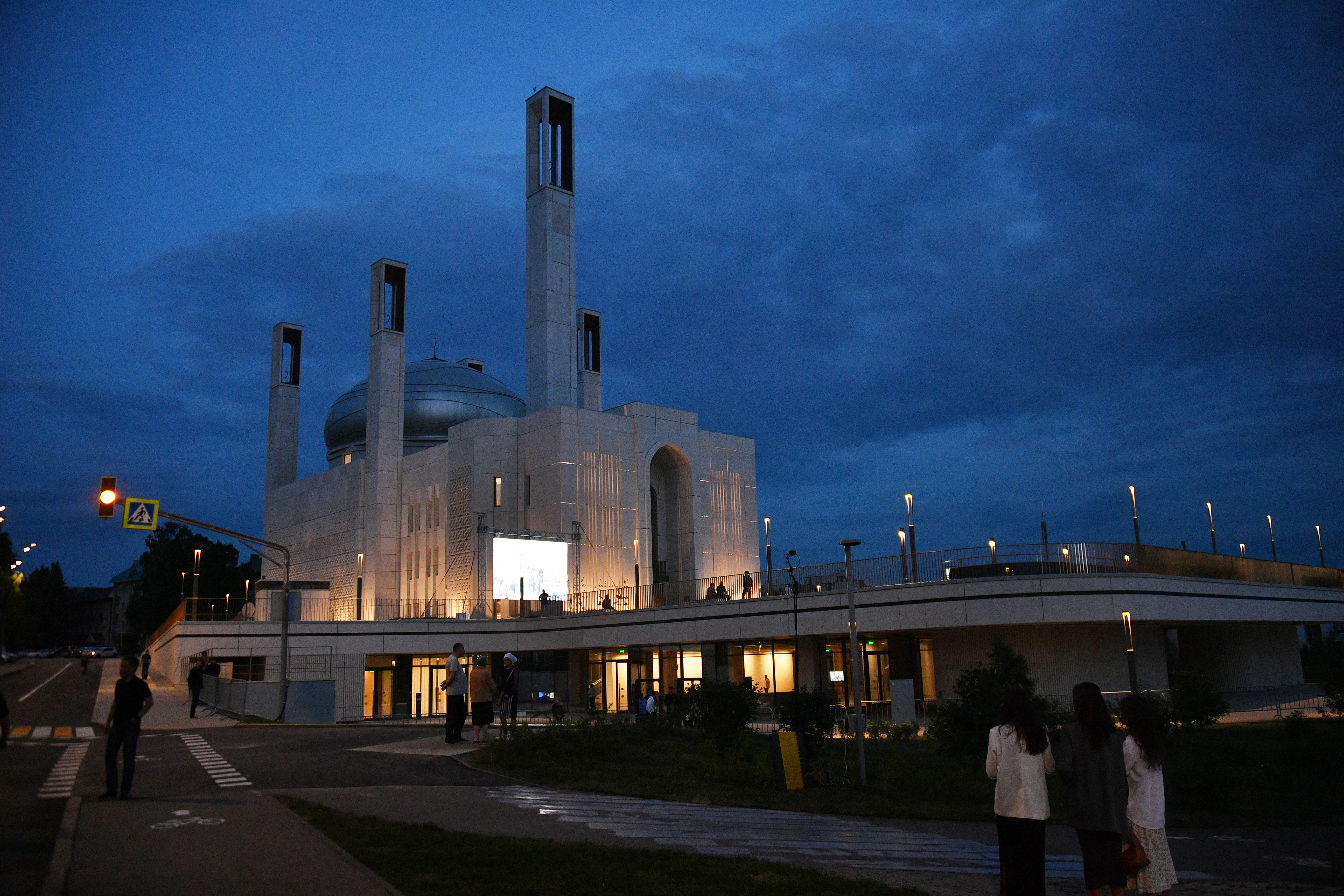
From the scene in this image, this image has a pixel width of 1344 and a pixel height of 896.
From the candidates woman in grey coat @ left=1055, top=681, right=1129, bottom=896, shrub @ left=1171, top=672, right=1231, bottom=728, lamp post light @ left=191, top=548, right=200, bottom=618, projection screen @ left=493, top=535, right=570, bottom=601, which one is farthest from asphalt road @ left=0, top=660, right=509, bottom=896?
projection screen @ left=493, top=535, right=570, bottom=601

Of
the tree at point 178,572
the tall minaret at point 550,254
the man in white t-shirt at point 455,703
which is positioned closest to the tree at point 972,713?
the man in white t-shirt at point 455,703

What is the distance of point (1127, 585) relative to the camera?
32.1 m

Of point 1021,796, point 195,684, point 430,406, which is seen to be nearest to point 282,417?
point 430,406

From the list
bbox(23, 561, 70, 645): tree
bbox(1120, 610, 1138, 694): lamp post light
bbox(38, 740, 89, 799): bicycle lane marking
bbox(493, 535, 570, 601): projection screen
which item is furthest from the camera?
bbox(23, 561, 70, 645): tree

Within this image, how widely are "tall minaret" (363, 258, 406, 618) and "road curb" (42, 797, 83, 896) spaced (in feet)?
167

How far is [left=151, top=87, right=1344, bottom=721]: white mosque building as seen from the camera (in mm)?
33438

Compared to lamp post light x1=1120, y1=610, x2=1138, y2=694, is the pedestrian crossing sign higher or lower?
higher

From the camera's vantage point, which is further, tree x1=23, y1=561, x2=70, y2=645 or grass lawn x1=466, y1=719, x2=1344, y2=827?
tree x1=23, y1=561, x2=70, y2=645

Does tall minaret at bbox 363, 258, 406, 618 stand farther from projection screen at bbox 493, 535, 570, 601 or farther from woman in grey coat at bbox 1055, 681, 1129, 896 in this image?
woman in grey coat at bbox 1055, 681, 1129, 896

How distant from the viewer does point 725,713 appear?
19281mm

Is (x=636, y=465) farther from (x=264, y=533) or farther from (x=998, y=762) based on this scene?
(x=998, y=762)

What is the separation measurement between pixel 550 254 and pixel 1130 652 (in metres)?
37.2

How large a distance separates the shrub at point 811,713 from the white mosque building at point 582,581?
2.47ft

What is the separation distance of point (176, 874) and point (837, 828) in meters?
Answer: 7.89
